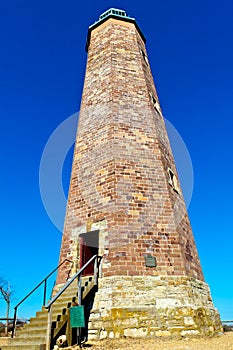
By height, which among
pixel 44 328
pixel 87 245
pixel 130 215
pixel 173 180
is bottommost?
pixel 44 328

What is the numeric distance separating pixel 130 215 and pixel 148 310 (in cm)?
254

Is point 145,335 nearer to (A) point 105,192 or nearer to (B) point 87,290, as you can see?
(B) point 87,290

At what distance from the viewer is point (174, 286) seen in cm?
810

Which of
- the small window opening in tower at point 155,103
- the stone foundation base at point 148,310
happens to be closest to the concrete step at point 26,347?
the stone foundation base at point 148,310

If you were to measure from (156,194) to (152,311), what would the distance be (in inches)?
134

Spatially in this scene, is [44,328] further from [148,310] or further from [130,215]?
[130,215]

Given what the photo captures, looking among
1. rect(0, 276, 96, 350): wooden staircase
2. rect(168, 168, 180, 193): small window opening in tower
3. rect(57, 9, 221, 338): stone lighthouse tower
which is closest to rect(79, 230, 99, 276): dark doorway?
rect(57, 9, 221, 338): stone lighthouse tower

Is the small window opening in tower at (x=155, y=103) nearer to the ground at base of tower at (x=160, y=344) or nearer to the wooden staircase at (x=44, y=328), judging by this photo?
the wooden staircase at (x=44, y=328)

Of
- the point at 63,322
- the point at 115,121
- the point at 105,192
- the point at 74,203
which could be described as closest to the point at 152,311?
the point at 63,322

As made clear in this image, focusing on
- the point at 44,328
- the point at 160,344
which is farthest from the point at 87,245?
the point at 160,344

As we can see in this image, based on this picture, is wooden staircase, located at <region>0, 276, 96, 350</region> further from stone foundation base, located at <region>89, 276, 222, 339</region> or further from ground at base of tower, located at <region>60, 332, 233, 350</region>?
stone foundation base, located at <region>89, 276, 222, 339</region>

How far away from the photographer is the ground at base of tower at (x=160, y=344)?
6.32 metres

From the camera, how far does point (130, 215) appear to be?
9.01 metres

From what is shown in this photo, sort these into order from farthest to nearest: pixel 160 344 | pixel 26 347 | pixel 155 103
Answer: pixel 155 103 → pixel 160 344 → pixel 26 347
